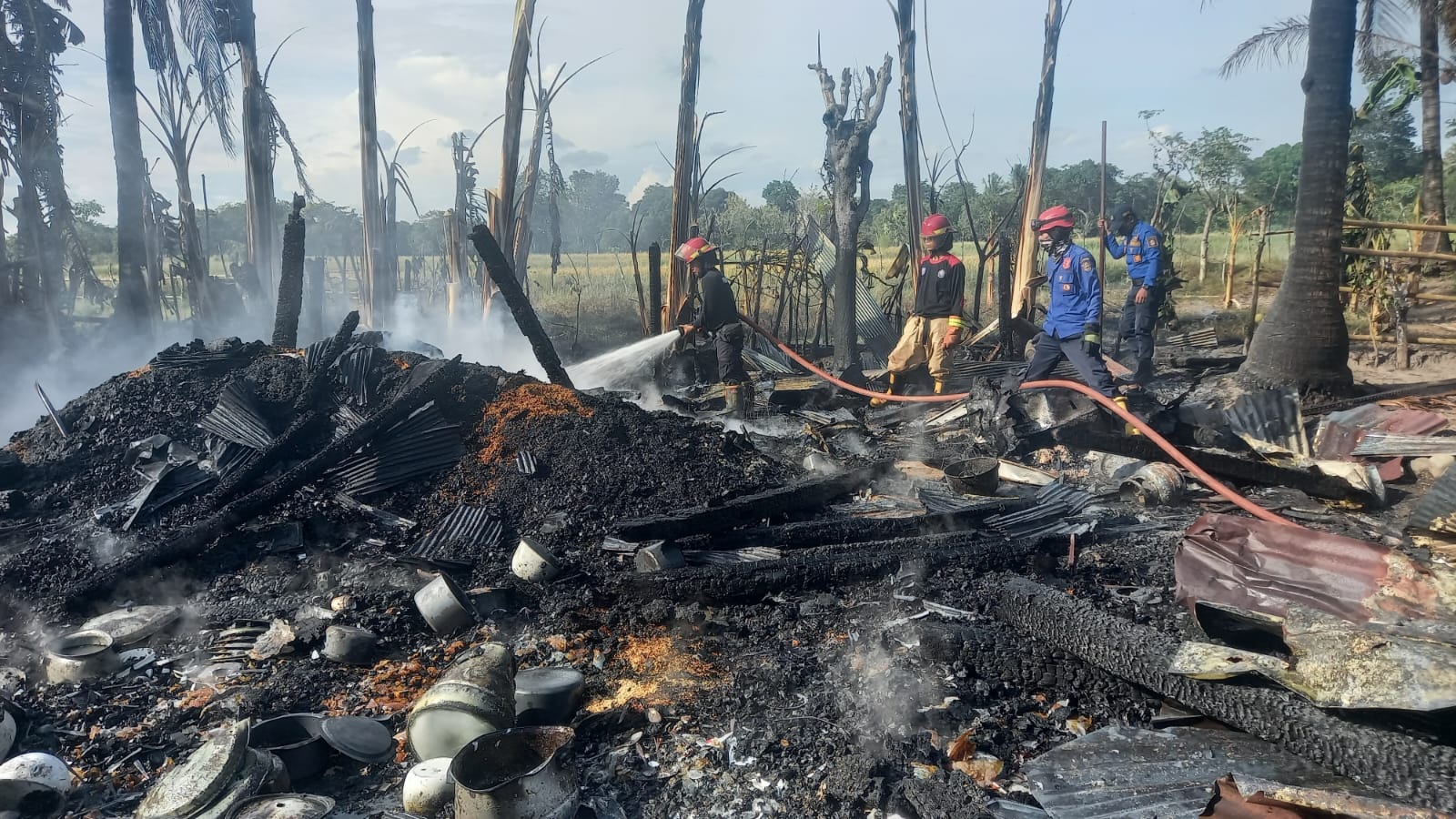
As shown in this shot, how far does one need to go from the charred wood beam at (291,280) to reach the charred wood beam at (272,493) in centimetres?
332

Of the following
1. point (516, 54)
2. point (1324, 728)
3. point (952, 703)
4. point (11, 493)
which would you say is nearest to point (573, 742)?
point (952, 703)

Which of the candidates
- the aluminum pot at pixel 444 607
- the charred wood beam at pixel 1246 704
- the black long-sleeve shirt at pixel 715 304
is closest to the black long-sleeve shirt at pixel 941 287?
the black long-sleeve shirt at pixel 715 304

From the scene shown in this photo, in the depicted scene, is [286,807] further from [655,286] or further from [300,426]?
[655,286]

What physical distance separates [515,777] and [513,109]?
43.9ft

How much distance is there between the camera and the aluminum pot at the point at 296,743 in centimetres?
318

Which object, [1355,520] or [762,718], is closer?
[762,718]

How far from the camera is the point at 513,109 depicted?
1382 cm

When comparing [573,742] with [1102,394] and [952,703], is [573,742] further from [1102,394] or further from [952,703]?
[1102,394]

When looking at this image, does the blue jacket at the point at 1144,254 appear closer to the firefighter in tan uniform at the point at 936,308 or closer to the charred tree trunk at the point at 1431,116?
the firefighter in tan uniform at the point at 936,308

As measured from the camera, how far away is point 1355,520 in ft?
18.2

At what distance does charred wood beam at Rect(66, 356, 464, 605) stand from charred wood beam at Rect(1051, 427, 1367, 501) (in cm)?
593

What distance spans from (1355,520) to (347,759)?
656cm

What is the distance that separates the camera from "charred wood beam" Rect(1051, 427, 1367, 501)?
5980 mm

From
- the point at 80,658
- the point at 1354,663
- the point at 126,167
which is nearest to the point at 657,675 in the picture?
the point at 1354,663
